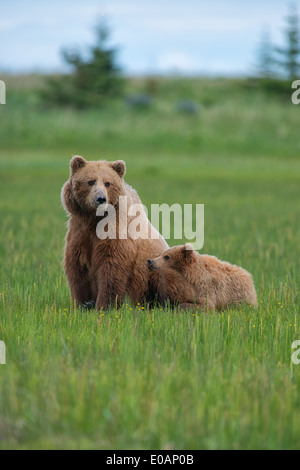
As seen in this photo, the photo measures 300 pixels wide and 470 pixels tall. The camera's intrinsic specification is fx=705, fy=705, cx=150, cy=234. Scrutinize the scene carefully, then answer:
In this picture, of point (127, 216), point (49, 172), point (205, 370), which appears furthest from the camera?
point (49, 172)

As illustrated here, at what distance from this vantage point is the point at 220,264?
6.30m

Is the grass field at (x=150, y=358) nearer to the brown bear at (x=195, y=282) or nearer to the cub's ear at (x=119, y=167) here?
the brown bear at (x=195, y=282)

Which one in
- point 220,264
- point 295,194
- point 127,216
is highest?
point 295,194

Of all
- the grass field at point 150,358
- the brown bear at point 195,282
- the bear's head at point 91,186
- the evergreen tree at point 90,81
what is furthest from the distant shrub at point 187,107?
the bear's head at point 91,186

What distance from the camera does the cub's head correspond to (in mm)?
6004

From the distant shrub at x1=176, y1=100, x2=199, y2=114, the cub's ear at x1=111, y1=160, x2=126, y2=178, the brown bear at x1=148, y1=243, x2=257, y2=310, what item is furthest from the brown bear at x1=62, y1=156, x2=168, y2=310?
the distant shrub at x1=176, y1=100, x2=199, y2=114

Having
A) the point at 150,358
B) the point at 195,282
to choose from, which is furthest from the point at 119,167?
the point at 150,358

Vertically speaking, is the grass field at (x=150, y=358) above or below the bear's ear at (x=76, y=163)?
below

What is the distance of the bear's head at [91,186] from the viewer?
5578 mm

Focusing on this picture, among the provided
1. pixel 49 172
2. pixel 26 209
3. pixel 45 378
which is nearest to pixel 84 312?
pixel 45 378

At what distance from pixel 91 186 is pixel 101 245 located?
52 centimetres

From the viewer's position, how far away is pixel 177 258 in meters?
6.06

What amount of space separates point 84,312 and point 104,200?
0.93 metres
